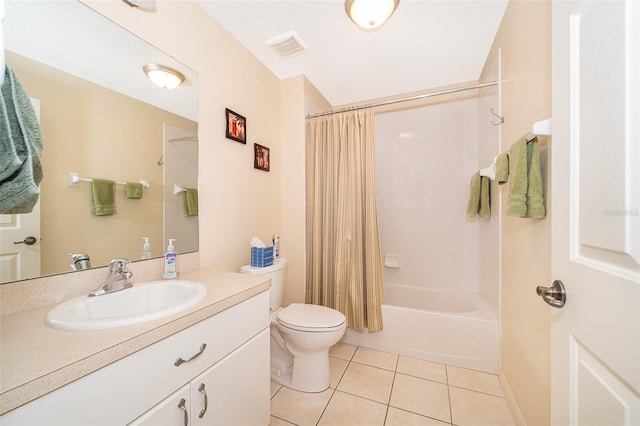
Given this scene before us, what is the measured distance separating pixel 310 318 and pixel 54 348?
3.87 feet

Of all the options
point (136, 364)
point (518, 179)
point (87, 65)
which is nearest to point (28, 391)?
point (136, 364)

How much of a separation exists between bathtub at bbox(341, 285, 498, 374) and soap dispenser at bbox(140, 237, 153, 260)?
1.63 meters

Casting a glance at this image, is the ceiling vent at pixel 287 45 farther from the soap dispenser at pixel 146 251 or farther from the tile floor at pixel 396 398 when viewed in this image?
the tile floor at pixel 396 398

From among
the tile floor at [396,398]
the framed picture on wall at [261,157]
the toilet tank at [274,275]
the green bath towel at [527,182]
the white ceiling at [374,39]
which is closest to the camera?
the green bath towel at [527,182]

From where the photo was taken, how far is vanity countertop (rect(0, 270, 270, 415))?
1.52 ft

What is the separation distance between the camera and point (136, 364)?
2.07 ft

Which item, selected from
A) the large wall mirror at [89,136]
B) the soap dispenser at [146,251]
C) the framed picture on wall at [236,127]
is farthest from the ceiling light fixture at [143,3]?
the soap dispenser at [146,251]

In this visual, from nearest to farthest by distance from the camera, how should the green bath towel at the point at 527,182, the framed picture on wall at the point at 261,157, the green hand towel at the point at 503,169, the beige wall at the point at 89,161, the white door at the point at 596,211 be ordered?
the white door at the point at 596,211, the beige wall at the point at 89,161, the green bath towel at the point at 527,182, the green hand towel at the point at 503,169, the framed picture on wall at the point at 261,157

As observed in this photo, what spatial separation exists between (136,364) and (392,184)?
2439mm

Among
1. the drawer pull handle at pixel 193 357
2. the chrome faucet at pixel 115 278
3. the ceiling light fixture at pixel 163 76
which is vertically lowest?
the drawer pull handle at pixel 193 357

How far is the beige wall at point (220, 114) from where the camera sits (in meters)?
1.24

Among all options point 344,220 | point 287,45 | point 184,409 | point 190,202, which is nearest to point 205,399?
point 184,409

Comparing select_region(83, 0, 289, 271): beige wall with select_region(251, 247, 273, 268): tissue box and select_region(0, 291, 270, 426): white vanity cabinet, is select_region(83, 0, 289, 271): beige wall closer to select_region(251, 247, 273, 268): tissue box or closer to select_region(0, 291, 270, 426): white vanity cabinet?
select_region(251, 247, 273, 268): tissue box

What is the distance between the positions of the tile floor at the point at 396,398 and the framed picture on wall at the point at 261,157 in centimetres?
156
